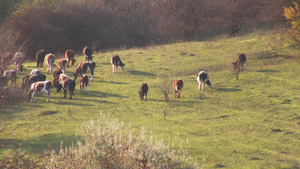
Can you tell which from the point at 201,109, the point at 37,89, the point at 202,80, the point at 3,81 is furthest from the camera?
the point at 3,81

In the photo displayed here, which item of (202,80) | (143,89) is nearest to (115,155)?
(143,89)

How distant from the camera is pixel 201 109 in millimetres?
23406

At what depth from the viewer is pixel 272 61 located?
33.3m

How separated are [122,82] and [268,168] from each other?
636 inches

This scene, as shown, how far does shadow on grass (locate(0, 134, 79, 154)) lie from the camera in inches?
691

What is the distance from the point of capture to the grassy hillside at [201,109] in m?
17.7

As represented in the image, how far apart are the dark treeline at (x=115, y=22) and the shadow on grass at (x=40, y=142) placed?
30751mm

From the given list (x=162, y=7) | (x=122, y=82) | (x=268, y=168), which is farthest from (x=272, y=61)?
(x=162, y=7)

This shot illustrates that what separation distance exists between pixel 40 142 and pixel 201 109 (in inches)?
357

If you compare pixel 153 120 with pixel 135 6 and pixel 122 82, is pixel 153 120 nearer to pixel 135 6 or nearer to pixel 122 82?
pixel 122 82

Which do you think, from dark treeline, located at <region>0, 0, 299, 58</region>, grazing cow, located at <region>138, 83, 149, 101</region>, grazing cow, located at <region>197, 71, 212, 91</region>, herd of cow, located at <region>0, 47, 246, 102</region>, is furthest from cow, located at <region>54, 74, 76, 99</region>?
dark treeline, located at <region>0, 0, 299, 58</region>

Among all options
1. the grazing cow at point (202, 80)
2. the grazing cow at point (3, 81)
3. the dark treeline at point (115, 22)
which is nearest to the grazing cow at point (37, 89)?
the grazing cow at point (3, 81)

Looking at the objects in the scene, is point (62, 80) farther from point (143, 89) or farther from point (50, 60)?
point (50, 60)

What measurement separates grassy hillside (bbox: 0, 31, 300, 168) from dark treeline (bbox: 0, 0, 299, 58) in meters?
14.4
